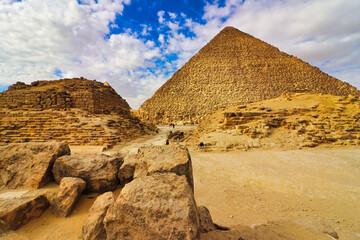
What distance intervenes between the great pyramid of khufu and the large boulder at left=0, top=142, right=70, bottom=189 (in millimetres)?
34908

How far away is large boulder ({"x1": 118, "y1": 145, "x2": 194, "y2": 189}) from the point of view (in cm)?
169

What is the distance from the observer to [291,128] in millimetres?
9375

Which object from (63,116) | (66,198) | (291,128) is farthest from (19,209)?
(63,116)

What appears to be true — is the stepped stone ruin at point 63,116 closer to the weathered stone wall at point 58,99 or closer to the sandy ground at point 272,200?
the weathered stone wall at point 58,99

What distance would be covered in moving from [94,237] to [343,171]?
699 centimetres

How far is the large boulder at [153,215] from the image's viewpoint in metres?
1.04

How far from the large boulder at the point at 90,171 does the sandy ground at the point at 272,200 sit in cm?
17

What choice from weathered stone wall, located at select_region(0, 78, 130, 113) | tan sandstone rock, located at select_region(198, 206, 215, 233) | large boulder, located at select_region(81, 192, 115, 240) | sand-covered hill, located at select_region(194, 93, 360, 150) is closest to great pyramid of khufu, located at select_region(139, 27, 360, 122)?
weathered stone wall, located at select_region(0, 78, 130, 113)

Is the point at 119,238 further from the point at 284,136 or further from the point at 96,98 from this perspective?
the point at 96,98

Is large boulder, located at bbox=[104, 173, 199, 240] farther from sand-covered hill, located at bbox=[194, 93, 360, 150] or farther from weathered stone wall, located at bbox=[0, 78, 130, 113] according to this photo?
weathered stone wall, located at bbox=[0, 78, 130, 113]

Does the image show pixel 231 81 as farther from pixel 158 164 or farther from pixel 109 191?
pixel 109 191

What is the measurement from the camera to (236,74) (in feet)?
153

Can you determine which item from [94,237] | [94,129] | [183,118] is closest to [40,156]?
[94,237]

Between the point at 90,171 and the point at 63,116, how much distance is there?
531 inches
